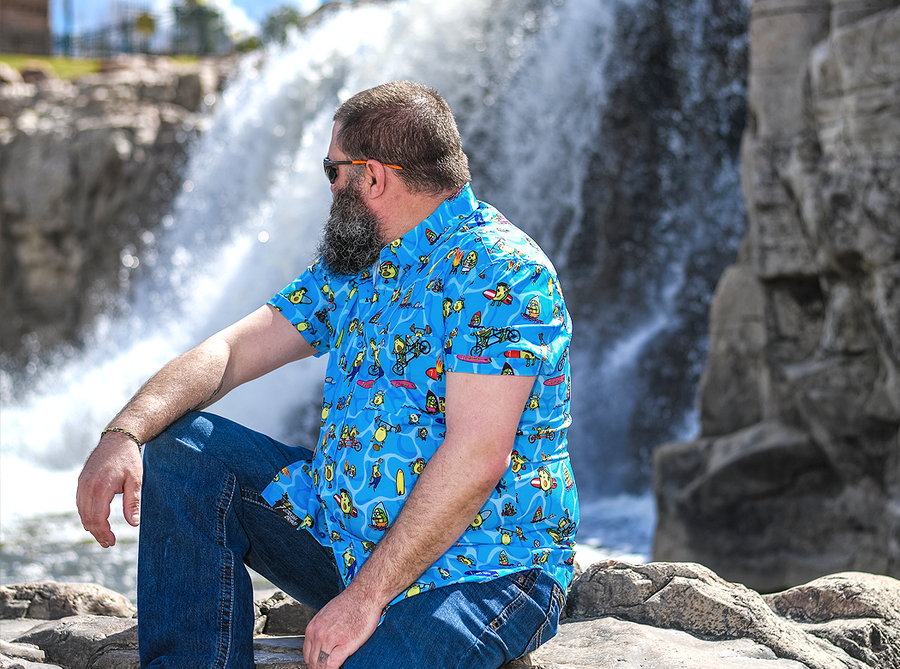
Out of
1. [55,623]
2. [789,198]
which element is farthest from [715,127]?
[55,623]

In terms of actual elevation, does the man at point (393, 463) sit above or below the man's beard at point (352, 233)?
below

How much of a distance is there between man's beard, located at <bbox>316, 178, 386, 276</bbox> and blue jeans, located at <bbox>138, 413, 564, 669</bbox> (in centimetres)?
48

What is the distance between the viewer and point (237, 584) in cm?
199

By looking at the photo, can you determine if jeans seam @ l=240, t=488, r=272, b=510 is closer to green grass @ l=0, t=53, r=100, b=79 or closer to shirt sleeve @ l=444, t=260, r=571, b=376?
shirt sleeve @ l=444, t=260, r=571, b=376

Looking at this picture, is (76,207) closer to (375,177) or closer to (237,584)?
(375,177)

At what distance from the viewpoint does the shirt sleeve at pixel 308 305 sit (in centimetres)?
238

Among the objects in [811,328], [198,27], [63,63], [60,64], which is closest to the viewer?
[811,328]

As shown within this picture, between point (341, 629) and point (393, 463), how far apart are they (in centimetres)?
34

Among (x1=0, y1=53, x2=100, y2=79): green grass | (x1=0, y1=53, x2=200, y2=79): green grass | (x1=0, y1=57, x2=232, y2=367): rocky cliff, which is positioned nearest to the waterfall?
(x1=0, y1=57, x2=232, y2=367): rocky cliff

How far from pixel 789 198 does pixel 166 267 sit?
10.4 m

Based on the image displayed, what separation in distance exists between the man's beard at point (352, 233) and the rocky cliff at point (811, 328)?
416cm

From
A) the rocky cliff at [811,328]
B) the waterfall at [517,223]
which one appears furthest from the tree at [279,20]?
the rocky cliff at [811,328]

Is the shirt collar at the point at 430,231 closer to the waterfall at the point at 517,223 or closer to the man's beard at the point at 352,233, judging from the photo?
the man's beard at the point at 352,233

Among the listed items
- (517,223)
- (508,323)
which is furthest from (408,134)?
(517,223)
